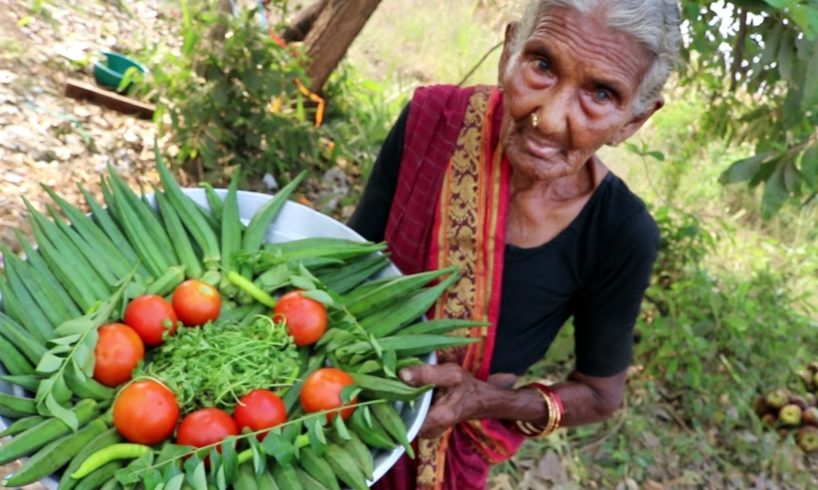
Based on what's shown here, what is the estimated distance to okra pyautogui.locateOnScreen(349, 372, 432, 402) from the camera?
60.2 inches

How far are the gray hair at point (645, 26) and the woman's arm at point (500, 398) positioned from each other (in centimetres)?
70

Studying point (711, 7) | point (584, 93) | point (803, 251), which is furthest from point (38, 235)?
point (803, 251)

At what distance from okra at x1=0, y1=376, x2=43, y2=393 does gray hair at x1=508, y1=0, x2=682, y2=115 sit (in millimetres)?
1146

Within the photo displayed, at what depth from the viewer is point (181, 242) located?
1781mm

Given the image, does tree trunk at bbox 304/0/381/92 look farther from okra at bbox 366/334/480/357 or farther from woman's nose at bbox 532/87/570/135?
okra at bbox 366/334/480/357

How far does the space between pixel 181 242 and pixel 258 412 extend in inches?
20.1

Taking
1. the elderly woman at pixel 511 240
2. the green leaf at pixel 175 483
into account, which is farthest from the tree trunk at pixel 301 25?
the green leaf at pixel 175 483

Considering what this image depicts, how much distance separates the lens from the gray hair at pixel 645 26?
153cm

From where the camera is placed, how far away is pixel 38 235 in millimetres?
1699

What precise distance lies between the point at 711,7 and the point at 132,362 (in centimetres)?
193

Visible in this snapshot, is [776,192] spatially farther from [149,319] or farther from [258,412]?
[149,319]

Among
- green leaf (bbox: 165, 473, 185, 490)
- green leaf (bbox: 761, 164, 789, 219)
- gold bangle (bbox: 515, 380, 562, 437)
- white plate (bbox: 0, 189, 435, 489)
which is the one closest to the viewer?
green leaf (bbox: 165, 473, 185, 490)

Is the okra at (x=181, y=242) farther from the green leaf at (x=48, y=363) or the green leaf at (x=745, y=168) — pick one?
the green leaf at (x=745, y=168)

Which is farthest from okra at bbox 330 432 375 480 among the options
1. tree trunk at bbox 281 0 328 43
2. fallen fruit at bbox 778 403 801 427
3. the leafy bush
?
fallen fruit at bbox 778 403 801 427
